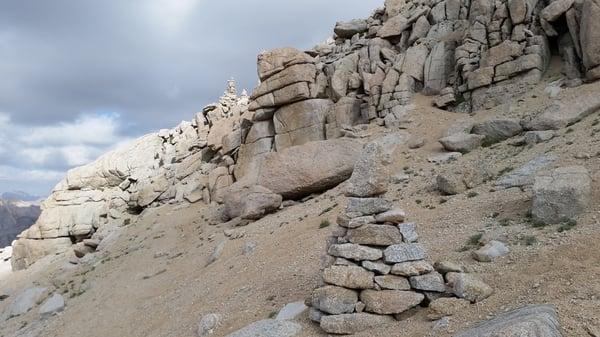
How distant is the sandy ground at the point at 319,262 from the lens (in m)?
8.75

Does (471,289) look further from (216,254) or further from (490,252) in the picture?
(216,254)

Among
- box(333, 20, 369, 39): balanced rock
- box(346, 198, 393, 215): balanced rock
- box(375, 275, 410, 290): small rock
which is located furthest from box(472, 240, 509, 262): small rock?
box(333, 20, 369, 39): balanced rock

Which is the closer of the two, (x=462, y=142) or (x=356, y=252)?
(x=356, y=252)

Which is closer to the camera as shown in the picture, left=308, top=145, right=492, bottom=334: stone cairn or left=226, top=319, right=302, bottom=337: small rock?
left=308, top=145, right=492, bottom=334: stone cairn

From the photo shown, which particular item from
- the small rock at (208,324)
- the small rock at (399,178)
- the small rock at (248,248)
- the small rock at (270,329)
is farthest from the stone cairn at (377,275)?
the small rock at (399,178)

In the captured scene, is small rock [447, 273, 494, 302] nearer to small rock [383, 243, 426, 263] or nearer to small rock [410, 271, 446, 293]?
small rock [410, 271, 446, 293]

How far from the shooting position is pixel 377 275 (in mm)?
9766

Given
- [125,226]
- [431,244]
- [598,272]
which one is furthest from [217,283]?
[125,226]

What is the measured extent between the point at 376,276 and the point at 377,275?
65 mm

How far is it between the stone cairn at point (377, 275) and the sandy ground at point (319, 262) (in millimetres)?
360

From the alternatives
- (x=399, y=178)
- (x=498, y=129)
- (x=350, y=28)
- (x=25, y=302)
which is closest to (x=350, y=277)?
(x=399, y=178)

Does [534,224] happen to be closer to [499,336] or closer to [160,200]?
[499,336]

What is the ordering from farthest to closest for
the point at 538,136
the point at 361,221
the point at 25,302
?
the point at 25,302 < the point at 538,136 < the point at 361,221

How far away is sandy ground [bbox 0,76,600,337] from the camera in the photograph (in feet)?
28.7
